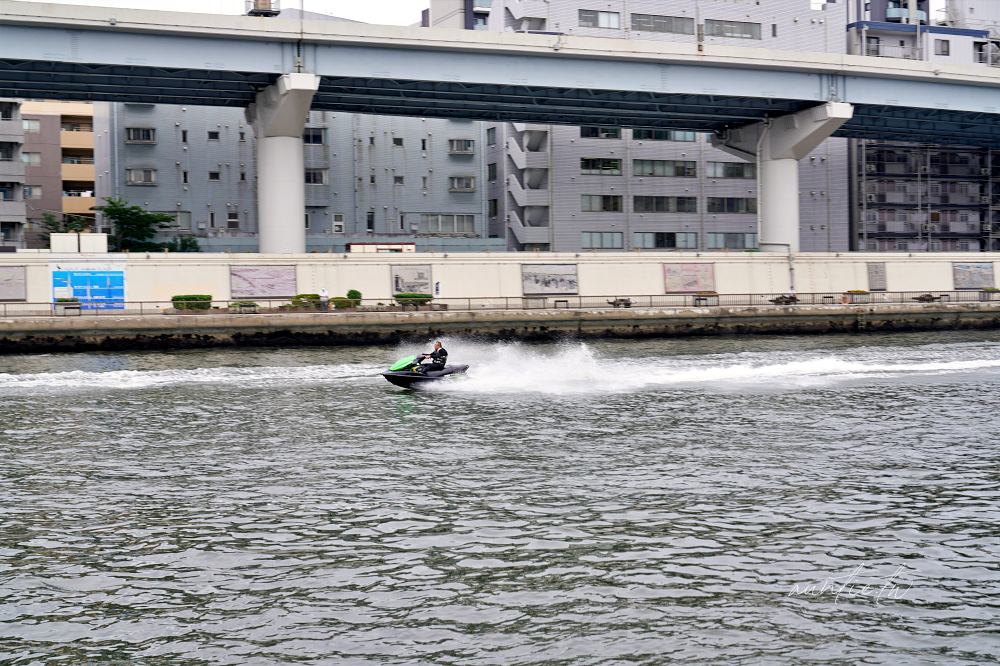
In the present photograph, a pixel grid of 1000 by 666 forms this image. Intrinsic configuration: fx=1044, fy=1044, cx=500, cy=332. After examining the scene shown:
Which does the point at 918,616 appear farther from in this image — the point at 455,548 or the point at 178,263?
the point at 178,263

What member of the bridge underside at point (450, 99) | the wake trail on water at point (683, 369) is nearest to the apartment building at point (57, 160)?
the bridge underside at point (450, 99)

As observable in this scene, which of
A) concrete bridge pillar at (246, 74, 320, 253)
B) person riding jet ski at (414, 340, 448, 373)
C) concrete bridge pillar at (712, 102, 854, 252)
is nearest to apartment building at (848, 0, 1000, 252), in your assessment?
concrete bridge pillar at (712, 102, 854, 252)

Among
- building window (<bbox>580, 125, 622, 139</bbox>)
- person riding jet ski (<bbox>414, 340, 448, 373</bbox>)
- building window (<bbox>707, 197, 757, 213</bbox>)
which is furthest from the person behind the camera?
building window (<bbox>707, 197, 757, 213</bbox>)

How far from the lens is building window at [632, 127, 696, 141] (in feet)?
317

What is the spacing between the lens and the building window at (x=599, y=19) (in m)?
93.2

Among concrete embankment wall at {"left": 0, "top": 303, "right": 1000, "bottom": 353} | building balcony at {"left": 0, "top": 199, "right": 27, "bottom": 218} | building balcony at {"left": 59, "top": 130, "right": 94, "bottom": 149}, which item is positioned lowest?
concrete embankment wall at {"left": 0, "top": 303, "right": 1000, "bottom": 353}

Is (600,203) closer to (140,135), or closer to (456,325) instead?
(456,325)

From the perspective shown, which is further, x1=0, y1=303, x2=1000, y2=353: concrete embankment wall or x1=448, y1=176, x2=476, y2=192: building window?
x1=448, y1=176, x2=476, y2=192: building window

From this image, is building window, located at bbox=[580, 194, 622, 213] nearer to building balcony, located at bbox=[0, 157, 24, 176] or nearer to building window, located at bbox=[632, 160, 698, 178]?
building window, located at bbox=[632, 160, 698, 178]

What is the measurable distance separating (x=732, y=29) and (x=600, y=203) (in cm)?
2138

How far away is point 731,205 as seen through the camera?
10081 centimetres

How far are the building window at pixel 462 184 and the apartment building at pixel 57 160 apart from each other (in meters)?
35.6

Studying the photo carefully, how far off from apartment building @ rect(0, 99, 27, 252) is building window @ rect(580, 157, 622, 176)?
49800mm

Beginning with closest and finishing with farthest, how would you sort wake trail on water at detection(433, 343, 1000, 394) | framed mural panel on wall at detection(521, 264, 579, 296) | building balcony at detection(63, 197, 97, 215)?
1. wake trail on water at detection(433, 343, 1000, 394)
2. framed mural panel on wall at detection(521, 264, 579, 296)
3. building balcony at detection(63, 197, 97, 215)
